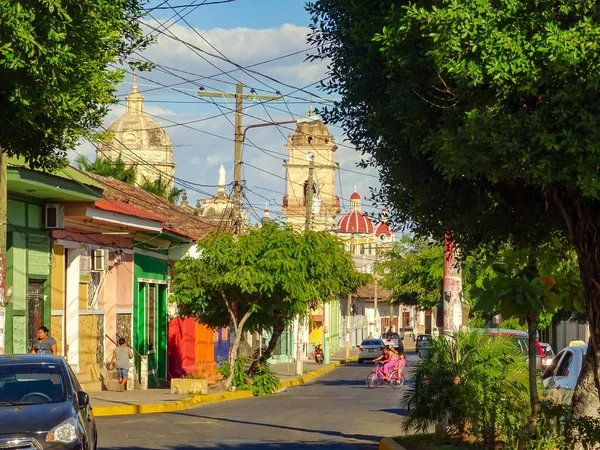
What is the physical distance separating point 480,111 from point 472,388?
255 inches

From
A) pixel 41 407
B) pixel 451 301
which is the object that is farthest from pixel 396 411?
pixel 41 407

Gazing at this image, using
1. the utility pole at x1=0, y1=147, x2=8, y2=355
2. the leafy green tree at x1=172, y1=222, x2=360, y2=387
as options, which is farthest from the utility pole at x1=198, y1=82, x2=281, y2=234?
the utility pole at x1=0, y1=147, x2=8, y2=355

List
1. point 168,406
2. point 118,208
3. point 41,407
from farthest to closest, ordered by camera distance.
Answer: point 118,208
point 168,406
point 41,407

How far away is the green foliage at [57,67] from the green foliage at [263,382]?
20.8m

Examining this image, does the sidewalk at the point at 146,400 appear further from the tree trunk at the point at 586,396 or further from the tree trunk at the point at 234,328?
the tree trunk at the point at 586,396

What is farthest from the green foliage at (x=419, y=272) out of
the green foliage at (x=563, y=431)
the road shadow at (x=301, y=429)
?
the green foliage at (x=563, y=431)

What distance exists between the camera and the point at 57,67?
34.6 feet

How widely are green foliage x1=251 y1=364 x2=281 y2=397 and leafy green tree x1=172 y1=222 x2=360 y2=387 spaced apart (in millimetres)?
998

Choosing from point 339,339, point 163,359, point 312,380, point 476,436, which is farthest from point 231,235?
point 339,339

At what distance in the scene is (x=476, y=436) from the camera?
13.9 metres

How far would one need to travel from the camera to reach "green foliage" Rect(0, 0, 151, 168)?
33.0 feet

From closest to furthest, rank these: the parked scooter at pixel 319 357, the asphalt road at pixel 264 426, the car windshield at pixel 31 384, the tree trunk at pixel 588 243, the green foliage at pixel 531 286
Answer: the tree trunk at pixel 588 243 → the green foliage at pixel 531 286 → the car windshield at pixel 31 384 → the asphalt road at pixel 264 426 → the parked scooter at pixel 319 357

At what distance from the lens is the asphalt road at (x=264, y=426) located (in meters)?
17.0

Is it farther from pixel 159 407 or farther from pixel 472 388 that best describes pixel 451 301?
pixel 159 407
